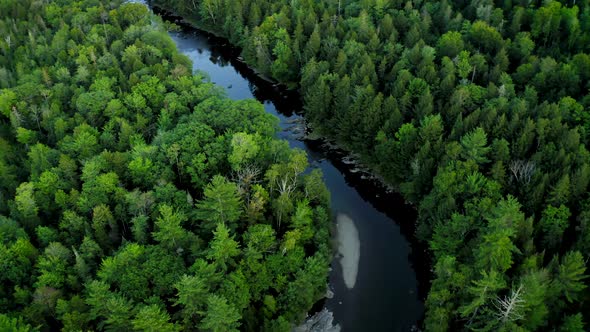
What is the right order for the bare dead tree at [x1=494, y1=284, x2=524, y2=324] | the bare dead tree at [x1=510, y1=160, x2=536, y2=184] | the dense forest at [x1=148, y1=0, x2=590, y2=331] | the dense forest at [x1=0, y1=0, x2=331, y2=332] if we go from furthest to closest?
the bare dead tree at [x1=510, y1=160, x2=536, y2=184]
the dense forest at [x1=148, y1=0, x2=590, y2=331]
the dense forest at [x1=0, y1=0, x2=331, y2=332]
the bare dead tree at [x1=494, y1=284, x2=524, y2=324]

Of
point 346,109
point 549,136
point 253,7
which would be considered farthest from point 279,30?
point 549,136

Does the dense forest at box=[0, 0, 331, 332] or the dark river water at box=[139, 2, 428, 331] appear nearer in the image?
the dense forest at box=[0, 0, 331, 332]

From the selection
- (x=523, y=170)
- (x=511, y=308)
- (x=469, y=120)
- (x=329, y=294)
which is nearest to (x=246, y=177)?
(x=329, y=294)

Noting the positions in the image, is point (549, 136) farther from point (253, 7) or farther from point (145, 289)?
point (253, 7)

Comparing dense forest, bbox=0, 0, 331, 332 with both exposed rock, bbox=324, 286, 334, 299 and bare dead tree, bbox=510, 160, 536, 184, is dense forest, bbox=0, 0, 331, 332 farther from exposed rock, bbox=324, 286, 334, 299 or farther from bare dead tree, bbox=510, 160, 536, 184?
bare dead tree, bbox=510, 160, 536, 184

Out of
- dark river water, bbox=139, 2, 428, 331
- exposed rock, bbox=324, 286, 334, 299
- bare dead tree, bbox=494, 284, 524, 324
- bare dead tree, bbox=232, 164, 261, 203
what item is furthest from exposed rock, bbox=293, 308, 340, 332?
bare dead tree, bbox=494, 284, 524, 324

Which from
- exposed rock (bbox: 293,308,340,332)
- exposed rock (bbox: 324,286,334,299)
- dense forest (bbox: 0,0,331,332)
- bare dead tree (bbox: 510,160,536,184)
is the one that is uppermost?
bare dead tree (bbox: 510,160,536,184)

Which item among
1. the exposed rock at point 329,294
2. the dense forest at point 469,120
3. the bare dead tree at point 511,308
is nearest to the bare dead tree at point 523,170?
the dense forest at point 469,120
